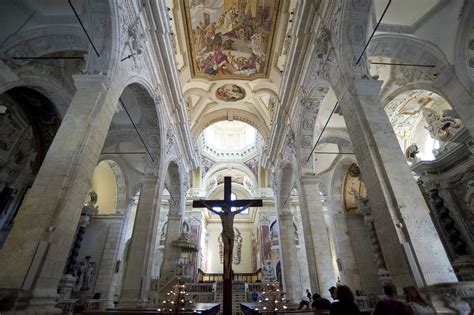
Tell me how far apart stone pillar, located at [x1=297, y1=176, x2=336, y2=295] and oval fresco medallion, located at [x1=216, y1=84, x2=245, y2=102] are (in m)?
6.94

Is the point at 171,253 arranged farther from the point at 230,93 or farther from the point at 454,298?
the point at 454,298

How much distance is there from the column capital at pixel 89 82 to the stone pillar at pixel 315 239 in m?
7.17

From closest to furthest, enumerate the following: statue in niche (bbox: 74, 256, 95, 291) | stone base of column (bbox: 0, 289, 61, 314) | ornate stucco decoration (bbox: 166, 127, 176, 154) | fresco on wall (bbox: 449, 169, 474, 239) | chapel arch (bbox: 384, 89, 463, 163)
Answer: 1. stone base of column (bbox: 0, 289, 61, 314)
2. fresco on wall (bbox: 449, 169, 474, 239)
3. chapel arch (bbox: 384, 89, 463, 163)
4. ornate stucco decoration (bbox: 166, 127, 176, 154)
5. statue in niche (bbox: 74, 256, 95, 291)

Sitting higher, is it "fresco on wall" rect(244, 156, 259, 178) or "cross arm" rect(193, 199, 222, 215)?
"fresco on wall" rect(244, 156, 259, 178)

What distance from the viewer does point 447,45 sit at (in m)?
6.57

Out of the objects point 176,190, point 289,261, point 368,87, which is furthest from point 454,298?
point 176,190

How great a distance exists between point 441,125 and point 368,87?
521 centimetres

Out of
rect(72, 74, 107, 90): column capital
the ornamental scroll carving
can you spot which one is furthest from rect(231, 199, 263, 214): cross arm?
the ornamental scroll carving

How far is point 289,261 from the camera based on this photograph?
12.1 m

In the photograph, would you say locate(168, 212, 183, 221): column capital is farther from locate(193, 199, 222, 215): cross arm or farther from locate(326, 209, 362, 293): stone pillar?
locate(326, 209, 362, 293): stone pillar

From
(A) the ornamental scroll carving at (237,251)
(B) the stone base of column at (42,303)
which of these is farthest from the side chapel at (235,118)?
(A) the ornamental scroll carving at (237,251)

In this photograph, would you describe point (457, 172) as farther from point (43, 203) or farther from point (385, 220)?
point (43, 203)

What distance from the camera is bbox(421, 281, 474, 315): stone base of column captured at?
3.09m

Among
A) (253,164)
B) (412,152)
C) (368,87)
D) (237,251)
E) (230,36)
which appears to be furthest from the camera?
(237,251)
